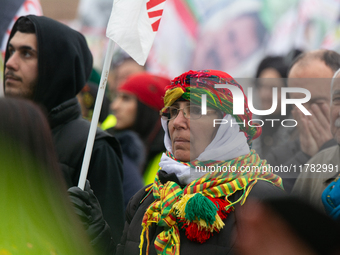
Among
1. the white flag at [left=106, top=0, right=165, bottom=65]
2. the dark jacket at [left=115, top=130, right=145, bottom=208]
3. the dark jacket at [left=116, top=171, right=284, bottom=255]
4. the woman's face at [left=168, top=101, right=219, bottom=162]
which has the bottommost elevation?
the dark jacket at [left=115, top=130, right=145, bottom=208]

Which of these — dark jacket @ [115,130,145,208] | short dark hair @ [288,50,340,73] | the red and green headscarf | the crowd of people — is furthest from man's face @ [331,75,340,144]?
dark jacket @ [115,130,145,208]

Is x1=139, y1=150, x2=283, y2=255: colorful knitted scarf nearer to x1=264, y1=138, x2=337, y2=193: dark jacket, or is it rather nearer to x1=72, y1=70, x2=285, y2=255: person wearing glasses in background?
x1=72, y1=70, x2=285, y2=255: person wearing glasses in background

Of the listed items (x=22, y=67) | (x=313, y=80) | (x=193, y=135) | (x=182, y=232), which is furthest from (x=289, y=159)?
(x=22, y=67)

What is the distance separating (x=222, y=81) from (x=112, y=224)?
1.11m

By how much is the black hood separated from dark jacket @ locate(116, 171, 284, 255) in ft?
3.10

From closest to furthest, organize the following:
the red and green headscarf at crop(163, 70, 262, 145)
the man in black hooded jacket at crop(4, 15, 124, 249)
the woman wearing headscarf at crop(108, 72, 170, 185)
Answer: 1. the red and green headscarf at crop(163, 70, 262, 145)
2. the man in black hooded jacket at crop(4, 15, 124, 249)
3. the woman wearing headscarf at crop(108, 72, 170, 185)

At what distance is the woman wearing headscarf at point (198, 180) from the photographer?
221cm

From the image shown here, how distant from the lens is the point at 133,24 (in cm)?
264

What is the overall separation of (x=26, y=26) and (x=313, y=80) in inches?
77.5

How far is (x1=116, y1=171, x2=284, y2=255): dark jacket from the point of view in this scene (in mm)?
2193

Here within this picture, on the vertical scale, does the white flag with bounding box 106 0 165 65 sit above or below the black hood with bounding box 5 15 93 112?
above

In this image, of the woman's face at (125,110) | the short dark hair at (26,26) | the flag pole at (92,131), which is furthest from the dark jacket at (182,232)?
the woman's face at (125,110)

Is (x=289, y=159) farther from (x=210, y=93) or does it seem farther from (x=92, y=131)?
(x=92, y=131)

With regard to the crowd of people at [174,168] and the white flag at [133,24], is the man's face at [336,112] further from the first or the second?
the white flag at [133,24]
